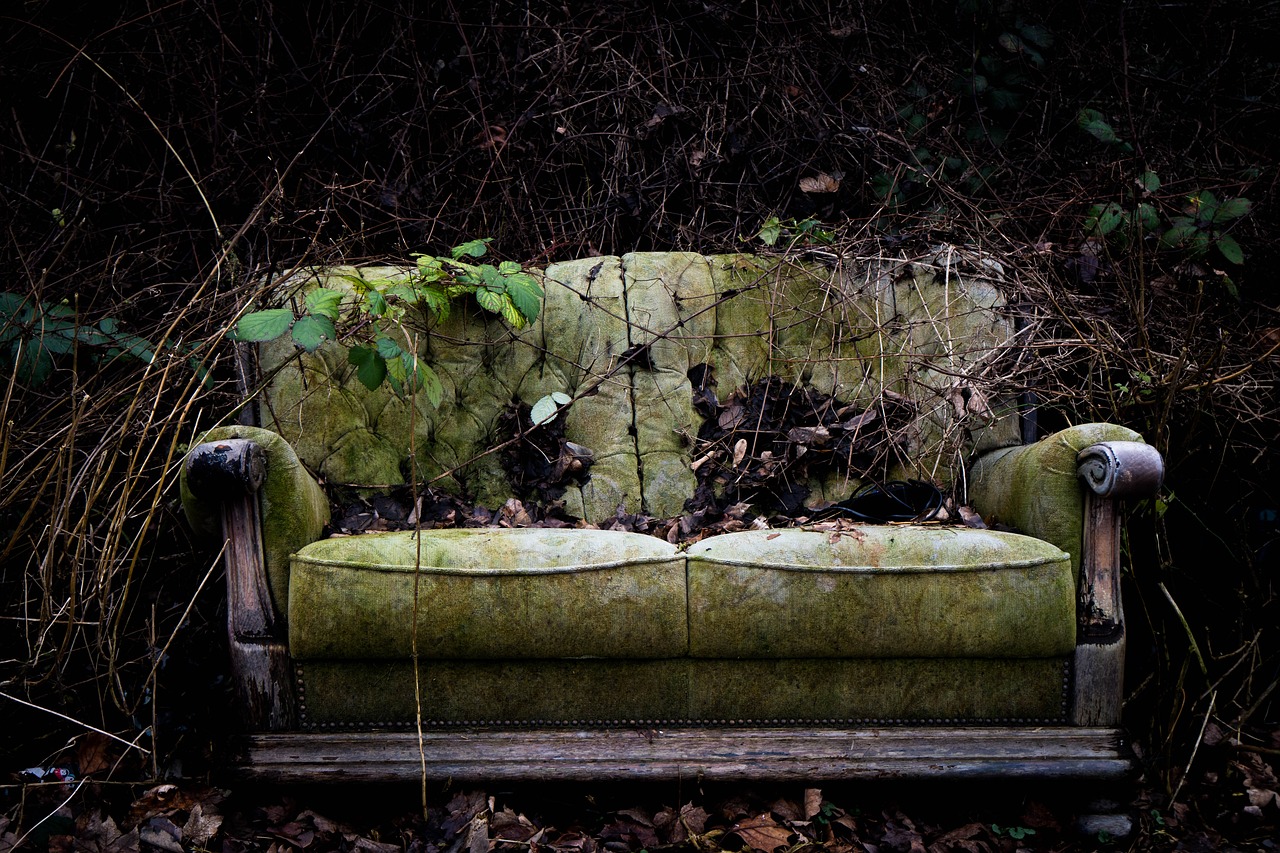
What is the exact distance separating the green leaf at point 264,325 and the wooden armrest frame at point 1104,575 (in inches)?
69.7

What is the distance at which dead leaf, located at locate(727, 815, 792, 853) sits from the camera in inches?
64.7

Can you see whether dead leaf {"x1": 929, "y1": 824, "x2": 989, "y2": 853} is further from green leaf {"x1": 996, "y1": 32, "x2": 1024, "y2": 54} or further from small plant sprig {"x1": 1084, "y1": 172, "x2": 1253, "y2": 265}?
green leaf {"x1": 996, "y1": 32, "x2": 1024, "y2": 54}

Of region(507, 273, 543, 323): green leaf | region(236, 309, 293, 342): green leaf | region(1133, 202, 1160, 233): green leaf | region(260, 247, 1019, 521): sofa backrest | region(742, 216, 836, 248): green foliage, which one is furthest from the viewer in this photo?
region(1133, 202, 1160, 233): green leaf

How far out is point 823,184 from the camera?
329 cm

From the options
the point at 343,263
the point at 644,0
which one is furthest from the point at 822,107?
the point at 343,263

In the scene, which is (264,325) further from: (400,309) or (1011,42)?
(1011,42)

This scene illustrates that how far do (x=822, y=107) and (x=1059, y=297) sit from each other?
1.36m

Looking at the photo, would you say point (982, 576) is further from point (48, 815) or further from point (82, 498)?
point (82, 498)

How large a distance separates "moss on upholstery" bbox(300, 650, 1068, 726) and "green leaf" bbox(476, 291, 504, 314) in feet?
3.17

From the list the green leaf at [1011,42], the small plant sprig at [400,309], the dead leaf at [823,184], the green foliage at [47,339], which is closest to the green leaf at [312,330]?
the small plant sprig at [400,309]

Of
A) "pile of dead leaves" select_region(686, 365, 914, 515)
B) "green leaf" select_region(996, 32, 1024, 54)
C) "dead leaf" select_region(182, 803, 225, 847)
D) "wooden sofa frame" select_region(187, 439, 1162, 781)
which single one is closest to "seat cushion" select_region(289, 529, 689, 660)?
"wooden sofa frame" select_region(187, 439, 1162, 781)

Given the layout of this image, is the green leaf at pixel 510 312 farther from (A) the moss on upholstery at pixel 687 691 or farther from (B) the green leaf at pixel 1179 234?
(B) the green leaf at pixel 1179 234

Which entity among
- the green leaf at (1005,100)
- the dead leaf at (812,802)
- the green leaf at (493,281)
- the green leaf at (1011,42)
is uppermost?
the green leaf at (1011,42)

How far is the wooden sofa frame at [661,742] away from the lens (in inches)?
66.6
